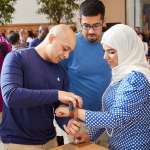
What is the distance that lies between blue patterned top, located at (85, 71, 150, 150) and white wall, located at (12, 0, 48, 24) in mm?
13473

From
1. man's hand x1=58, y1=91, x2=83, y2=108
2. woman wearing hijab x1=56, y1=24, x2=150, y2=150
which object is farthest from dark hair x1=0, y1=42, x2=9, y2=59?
man's hand x1=58, y1=91, x2=83, y2=108

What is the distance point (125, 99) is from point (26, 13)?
45.3 ft

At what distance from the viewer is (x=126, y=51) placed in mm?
2023

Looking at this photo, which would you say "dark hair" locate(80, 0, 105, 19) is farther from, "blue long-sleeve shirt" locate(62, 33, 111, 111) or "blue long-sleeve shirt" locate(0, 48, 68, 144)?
"blue long-sleeve shirt" locate(0, 48, 68, 144)

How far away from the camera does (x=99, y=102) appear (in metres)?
2.59

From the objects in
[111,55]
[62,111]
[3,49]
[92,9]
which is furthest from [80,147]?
[3,49]

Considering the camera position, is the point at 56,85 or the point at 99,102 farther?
the point at 99,102

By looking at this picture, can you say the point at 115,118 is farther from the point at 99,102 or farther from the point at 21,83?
the point at 99,102

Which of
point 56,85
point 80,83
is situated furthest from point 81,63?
point 56,85

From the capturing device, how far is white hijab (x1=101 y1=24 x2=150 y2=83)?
6.62ft

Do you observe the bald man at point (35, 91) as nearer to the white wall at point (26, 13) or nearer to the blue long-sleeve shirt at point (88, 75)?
the blue long-sleeve shirt at point (88, 75)

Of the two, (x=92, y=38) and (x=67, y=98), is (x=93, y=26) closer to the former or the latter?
(x=92, y=38)

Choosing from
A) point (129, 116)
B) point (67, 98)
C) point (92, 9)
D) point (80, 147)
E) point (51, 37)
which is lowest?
point (80, 147)

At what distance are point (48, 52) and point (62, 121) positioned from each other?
406mm
